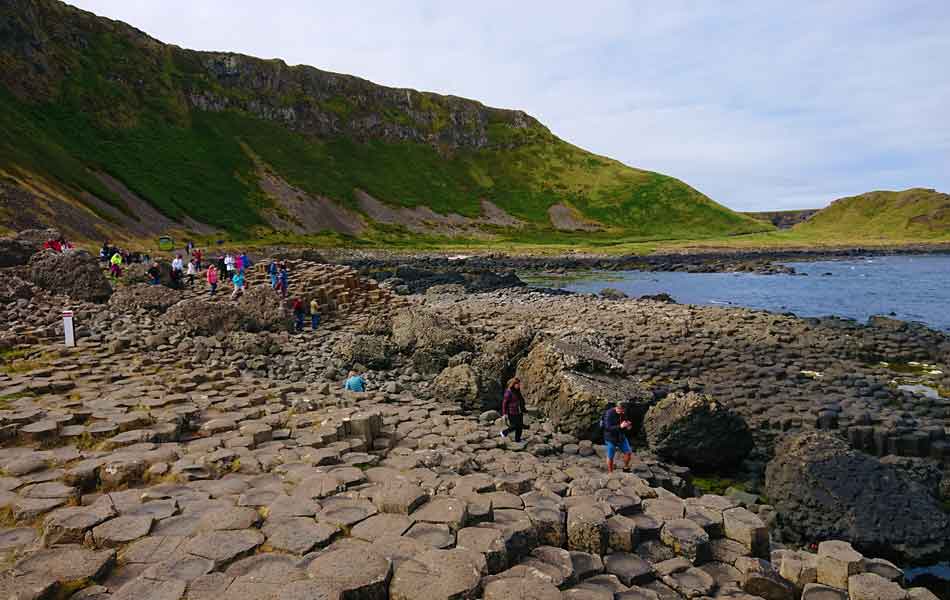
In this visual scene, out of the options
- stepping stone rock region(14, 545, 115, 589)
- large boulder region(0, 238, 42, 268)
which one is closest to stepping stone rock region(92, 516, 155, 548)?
stepping stone rock region(14, 545, 115, 589)

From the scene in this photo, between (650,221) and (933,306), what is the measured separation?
11756cm

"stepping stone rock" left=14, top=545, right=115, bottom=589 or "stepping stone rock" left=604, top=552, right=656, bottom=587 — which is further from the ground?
"stepping stone rock" left=14, top=545, right=115, bottom=589

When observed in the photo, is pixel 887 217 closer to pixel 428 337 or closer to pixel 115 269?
pixel 428 337

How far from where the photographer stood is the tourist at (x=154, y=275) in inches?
1203

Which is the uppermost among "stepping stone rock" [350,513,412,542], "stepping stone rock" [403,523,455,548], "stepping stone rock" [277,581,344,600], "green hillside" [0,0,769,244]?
"green hillside" [0,0,769,244]

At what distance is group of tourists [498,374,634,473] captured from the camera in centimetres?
1266

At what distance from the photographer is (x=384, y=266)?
74.5m

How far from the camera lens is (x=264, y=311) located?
2552 cm

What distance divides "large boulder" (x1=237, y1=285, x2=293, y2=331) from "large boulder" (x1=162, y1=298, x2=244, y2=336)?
66cm

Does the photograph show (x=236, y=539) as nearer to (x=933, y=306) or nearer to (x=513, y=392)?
(x=513, y=392)

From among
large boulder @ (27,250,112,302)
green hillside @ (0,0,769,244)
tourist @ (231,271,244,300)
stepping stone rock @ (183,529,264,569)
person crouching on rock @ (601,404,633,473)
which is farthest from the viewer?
green hillside @ (0,0,769,244)

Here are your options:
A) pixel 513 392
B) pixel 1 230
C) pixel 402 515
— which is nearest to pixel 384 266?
pixel 1 230

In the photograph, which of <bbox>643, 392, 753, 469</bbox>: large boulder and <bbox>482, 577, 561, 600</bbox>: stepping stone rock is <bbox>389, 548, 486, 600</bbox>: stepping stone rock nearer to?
<bbox>482, 577, 561, 600</bbox>: stepping stone rock

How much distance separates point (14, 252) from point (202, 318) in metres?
13.7
